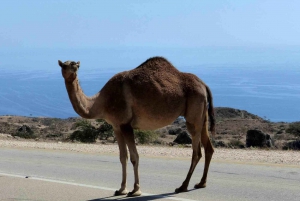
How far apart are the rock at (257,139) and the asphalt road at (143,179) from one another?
459 inches

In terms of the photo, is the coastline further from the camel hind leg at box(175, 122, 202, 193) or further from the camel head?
the camel head

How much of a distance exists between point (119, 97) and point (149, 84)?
52cm

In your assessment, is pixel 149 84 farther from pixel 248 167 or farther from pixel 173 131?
pixel 173 131

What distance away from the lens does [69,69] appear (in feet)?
27.2

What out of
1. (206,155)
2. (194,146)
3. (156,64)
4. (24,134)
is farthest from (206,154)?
(24,134)

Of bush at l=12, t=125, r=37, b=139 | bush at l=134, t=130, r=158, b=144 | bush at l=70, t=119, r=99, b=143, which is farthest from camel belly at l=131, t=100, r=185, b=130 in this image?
bush at l=70, t=119, r=99, b=143

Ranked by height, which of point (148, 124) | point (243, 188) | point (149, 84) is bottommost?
point (243, 188)

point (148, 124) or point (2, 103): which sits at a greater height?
point (2, 103)

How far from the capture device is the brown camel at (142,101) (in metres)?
8.62

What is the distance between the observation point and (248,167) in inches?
500

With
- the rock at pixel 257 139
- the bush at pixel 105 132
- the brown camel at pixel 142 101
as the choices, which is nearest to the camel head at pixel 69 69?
the brown camel at pixel 142 101

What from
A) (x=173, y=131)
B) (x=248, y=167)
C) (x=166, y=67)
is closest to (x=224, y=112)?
(x=173, y=131)

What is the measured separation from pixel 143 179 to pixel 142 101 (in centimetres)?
271

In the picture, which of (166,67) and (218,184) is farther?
(218,184)
